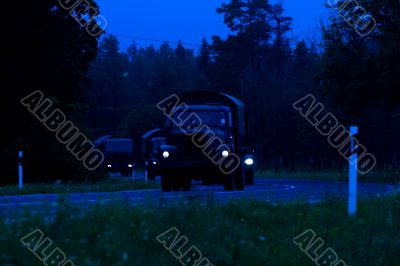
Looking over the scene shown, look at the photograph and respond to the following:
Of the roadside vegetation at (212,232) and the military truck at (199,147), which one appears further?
the military truck at (199,147)

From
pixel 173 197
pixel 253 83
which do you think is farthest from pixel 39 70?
pixel 253 83

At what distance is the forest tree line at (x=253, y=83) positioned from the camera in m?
34.3

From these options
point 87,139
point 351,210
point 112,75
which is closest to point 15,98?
point 87,139

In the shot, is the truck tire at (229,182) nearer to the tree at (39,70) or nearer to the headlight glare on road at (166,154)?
the headlight glare on road at (166,154)

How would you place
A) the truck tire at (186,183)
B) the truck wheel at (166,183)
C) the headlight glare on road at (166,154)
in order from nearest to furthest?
the headlight glare on road at (166,154) < the truck wheel at (166,183) < the truck tire at (186,183)

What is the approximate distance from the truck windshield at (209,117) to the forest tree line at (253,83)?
707cm

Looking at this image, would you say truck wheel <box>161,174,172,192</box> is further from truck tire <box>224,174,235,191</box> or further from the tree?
the tree

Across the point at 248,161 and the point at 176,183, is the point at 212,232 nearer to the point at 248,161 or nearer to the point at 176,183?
the point at 176,183

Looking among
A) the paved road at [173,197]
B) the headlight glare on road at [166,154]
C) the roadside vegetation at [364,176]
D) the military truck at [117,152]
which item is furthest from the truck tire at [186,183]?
the military truck at [117,152]

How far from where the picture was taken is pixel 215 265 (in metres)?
8.70

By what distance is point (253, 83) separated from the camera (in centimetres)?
7588

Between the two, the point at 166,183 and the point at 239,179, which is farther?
the point at 239,179

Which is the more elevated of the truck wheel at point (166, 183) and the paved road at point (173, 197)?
the truck wheel at point (166, 183)

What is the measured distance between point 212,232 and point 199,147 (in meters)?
13.9
